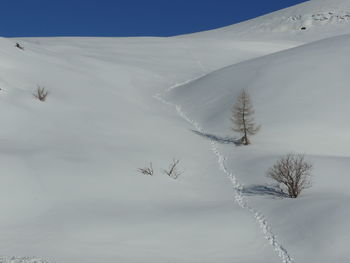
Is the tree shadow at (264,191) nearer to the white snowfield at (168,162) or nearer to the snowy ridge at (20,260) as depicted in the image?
the white snowfield at (168,162)

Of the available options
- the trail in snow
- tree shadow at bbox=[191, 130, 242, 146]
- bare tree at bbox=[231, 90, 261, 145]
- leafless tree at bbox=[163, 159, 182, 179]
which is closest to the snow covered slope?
bare tree at bbox=[231, 90, 261, 145]

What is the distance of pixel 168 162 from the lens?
87.4ft

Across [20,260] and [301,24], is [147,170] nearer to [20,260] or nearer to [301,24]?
[20,260]

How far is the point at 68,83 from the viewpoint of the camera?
141ft

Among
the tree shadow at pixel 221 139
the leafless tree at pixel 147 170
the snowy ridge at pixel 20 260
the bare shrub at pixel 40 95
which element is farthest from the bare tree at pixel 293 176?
the bare shrub at pixel 40 95

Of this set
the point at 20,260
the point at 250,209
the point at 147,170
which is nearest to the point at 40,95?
the point at 147,170

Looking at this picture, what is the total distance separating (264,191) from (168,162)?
6700mm

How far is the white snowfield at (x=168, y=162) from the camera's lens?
16484 millimetres

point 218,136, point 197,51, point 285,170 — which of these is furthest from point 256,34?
point 285,170

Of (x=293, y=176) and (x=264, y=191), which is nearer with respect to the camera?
(x=264, y=191)

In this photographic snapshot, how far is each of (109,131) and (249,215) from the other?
14.3 meters

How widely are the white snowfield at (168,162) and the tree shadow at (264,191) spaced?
0.34 feet

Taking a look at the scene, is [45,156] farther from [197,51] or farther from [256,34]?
[256,34]

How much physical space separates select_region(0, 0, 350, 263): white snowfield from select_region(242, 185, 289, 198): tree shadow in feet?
0.34
